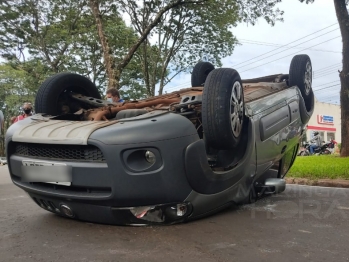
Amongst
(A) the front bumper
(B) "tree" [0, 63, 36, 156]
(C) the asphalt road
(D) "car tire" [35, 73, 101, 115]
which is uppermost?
(B) "tree" [0, 63, 36, 156]

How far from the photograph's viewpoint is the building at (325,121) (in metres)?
40.4

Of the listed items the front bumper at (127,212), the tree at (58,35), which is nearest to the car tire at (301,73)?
the front bumper at (127,212)

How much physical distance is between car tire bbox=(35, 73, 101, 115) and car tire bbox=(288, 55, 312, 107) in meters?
2.20

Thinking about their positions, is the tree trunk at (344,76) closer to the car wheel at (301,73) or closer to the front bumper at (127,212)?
the car wheel at (301,73)

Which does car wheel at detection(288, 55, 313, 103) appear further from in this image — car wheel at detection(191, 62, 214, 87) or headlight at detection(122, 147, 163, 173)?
headlight at detection(122, 147, 163, 173)

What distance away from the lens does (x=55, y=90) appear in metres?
3.51

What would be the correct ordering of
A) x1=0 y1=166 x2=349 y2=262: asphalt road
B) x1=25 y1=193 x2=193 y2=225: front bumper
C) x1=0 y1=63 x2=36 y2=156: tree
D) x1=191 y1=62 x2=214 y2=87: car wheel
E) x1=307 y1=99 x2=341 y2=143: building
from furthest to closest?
1. x1=307 y1=99 x2=341 y2=143: building
2. x1=0 y1=63 x2=36 y2=156: tree
3. x1=191 y1=62 x2=214 y2=87: car wheel
4. x1=25 y1=193 x2=193 y2=225: front bumper
5. x1=0 y1=166 x2=349 y2=262: asphalt road

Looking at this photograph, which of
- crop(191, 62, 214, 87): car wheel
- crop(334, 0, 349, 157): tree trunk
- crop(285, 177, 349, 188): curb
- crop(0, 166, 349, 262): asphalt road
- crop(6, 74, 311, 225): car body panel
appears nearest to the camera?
crop(0, 166, 349, 262): asphalt road

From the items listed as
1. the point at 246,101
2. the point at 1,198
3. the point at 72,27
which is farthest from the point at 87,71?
the point at 246,101

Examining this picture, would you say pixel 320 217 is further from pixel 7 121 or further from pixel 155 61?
pixel 7 121

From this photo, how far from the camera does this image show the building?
40.4m

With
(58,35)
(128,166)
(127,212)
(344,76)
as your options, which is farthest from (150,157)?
(58,35)

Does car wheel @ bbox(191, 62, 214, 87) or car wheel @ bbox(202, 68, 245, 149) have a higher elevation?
car wheel @ bbox(191, 62, 214, 87)

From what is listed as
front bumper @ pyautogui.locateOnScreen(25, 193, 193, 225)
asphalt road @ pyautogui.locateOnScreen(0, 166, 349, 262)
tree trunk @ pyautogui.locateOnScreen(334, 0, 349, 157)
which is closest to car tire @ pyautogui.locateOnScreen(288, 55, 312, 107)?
asphalt road @ pyautogui.locateOnScreen(0, 166, 349, 262)
